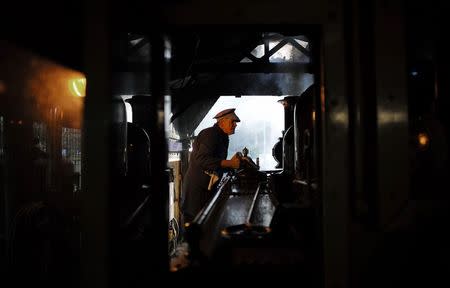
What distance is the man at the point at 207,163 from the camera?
578cm

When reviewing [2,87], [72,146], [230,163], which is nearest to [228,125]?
[230,163]

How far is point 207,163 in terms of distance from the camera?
5.76 metres

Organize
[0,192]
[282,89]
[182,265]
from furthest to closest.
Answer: [282,89], [0,192], [182,265]

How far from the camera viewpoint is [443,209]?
1979 millimetres

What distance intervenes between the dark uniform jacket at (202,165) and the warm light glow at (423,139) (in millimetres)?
3772

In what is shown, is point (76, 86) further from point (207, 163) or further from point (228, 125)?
point (228, 125)

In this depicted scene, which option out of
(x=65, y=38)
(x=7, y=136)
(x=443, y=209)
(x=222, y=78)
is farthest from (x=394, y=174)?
(x=222, y=78)

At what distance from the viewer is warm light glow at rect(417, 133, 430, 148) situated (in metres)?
2.27

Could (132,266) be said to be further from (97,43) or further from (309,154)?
(309,154)

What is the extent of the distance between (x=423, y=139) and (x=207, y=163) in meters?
3.89

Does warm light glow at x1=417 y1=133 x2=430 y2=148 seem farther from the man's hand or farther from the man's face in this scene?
the man's face

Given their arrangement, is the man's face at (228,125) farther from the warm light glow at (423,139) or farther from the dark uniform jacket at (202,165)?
the warm light glow at (423,139)

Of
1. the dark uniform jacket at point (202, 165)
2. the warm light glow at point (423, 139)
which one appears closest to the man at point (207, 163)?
the dark uniform jacket at point (202, 165)

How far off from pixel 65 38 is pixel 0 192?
3.90 meters
